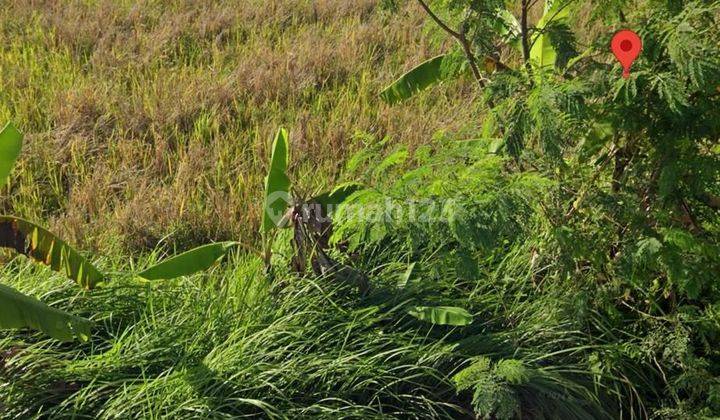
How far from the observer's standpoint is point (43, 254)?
3.33 m

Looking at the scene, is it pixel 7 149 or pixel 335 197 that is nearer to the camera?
pixel 7 149

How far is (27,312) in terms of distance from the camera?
2.92m

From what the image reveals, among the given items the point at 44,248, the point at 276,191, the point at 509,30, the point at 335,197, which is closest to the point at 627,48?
the point at 509,30

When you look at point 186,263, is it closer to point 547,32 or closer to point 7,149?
point 7,149

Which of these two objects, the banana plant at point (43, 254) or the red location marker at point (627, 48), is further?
the red location marker at point (627, 48)

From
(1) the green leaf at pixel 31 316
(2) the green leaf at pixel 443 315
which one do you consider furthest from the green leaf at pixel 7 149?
(2) the green leaf at pixel 443 315

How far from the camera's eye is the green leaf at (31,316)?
2877mm

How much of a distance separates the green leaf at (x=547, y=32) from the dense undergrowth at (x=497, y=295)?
50 mm

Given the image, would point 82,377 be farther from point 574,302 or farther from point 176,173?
point 176,173

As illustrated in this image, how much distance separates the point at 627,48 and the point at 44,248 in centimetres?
214

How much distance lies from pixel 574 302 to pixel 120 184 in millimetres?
2588

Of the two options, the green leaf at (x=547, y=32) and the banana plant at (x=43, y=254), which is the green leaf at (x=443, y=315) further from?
the banana plant at (x=43, y=254)

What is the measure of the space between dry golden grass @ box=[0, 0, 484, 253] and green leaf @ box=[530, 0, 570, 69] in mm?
479

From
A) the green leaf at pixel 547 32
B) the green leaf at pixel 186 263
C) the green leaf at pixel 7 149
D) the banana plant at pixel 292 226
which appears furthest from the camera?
the green leaf at pixel 547 32
